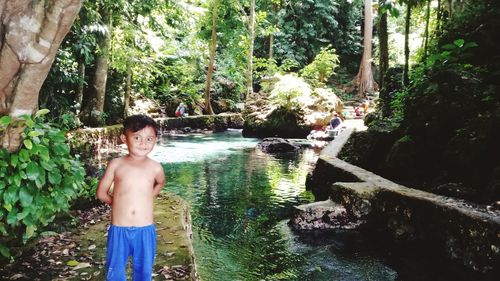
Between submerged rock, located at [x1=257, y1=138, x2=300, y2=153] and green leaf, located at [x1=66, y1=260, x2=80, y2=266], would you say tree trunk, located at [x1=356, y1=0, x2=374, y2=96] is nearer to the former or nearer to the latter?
submerged rock, located at [x1=257, y1=138, x2=300, y2=153]

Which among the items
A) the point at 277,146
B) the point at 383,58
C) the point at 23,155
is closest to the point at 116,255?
the point at 23,155

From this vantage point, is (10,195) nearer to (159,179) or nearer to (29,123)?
(29,123)

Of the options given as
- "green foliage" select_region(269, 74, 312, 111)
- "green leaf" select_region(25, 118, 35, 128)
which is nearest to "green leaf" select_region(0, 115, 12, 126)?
"green leaf" select_region(25, 118, 35, 128)

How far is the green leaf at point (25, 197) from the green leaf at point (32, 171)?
0.45 feet

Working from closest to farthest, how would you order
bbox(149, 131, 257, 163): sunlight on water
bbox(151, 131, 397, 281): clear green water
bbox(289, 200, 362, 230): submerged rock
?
bbox(151, 131, 397, 281): clear green water
bbox(289, 200, 362, 230): submerged rock
bbox(149, 131, 257, 163): sunlight on water

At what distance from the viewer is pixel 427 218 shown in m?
5.92

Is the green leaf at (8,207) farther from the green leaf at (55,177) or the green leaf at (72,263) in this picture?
the green leaf at (72,263)

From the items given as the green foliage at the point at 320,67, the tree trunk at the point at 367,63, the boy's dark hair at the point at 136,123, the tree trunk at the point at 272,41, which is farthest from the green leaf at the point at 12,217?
the tree trunk at the point at 367,63

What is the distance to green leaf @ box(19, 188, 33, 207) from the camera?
10.6 feet

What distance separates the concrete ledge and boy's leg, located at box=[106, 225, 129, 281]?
403 centimetres

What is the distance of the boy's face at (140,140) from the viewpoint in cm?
303

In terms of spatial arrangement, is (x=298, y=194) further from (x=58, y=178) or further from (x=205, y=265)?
(x=58, y=178)

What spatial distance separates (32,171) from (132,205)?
909 millimetres

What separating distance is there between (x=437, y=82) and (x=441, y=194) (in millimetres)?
2182
